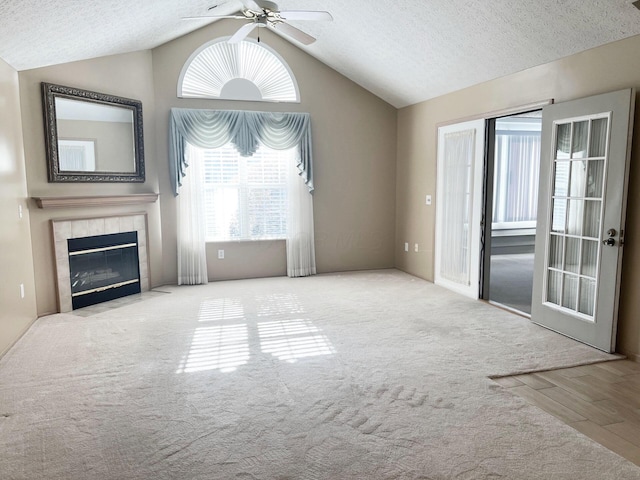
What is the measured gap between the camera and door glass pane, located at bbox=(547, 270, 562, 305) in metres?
4.02

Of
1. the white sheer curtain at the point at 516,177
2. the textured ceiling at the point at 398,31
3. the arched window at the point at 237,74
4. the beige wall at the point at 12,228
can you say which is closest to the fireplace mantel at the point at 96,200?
the beige wall at the point at 12,228

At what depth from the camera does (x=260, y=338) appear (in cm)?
402

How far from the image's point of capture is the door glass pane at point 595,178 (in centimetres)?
356

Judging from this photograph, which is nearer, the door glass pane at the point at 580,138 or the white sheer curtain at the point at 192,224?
the door glass pane at the point at 580,138

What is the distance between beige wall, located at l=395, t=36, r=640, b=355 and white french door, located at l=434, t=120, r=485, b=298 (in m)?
0.17

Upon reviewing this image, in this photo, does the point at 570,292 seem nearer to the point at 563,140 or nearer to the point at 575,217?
the point at 575,217

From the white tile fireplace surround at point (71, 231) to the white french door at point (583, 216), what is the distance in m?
4.47

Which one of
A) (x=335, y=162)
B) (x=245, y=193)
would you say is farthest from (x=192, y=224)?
(x=335, y=162)

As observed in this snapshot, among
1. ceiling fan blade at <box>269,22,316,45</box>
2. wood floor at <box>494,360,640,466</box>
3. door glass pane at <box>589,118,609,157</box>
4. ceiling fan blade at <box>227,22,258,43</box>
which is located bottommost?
wood floor at <box>494,360,640,466</box>

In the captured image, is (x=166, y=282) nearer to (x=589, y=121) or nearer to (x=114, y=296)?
(x=114, y=296)

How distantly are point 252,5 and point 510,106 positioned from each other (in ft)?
8.81

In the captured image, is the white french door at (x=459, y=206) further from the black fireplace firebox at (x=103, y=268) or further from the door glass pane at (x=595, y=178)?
the black fireplace firebox at (x=103, y=268)

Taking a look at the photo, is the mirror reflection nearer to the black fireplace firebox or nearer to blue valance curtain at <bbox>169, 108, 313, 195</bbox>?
blue valance curtain at <bbox>169, 108, 313, 195</bbox>

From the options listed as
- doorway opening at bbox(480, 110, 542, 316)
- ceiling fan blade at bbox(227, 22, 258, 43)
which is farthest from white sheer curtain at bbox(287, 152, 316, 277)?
doorway opening at bbox(480, 110, 542, 316)
